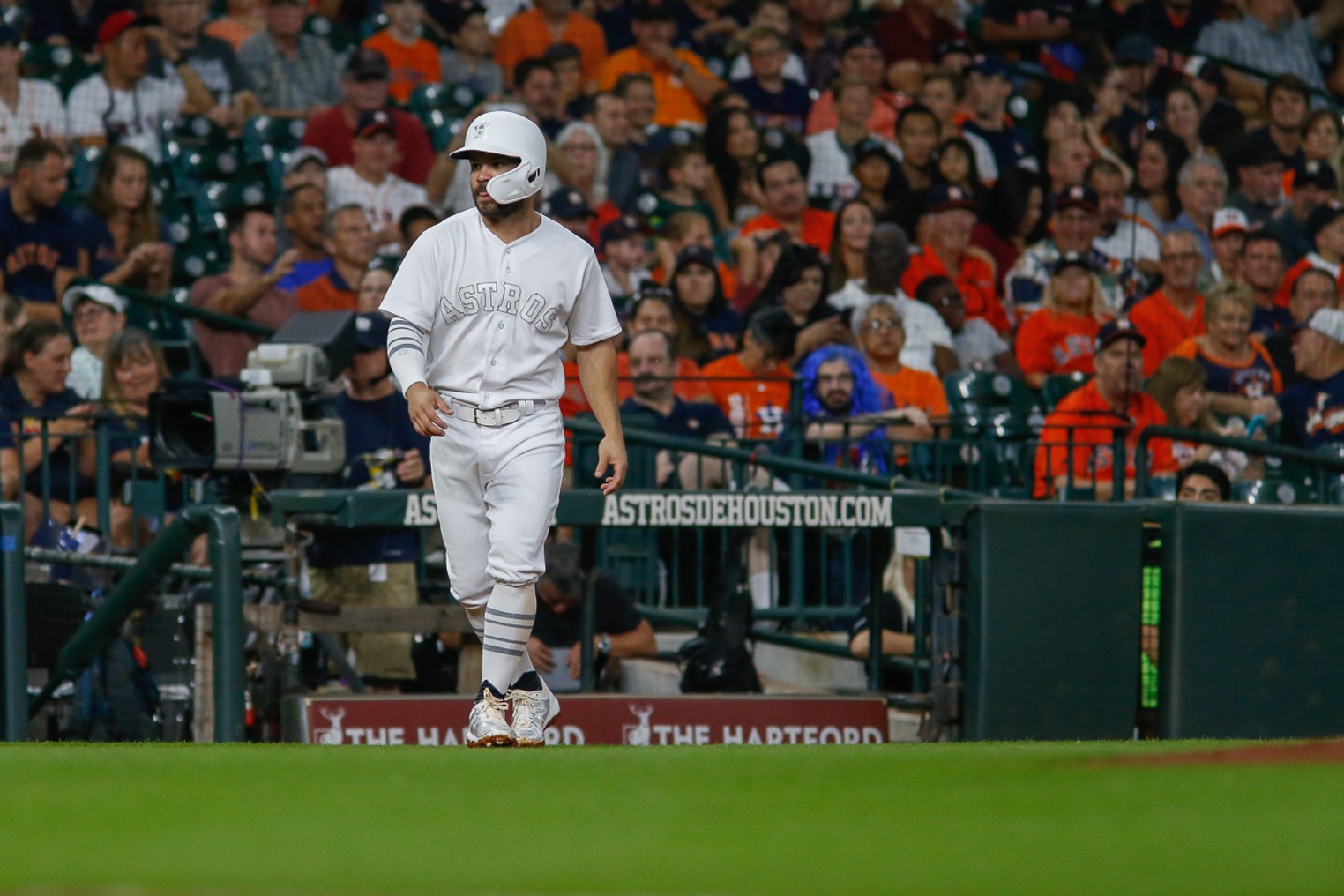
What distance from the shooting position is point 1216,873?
3.28 meters

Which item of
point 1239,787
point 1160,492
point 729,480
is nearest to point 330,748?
point 1239,787

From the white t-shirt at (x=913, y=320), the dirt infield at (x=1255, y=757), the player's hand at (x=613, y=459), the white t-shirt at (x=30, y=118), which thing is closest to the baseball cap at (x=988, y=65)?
the white t-shirt at (x=913, y=320)

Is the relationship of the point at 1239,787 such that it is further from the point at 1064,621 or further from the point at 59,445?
the point at 59,445

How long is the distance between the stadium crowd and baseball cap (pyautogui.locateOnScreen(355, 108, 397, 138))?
2cm

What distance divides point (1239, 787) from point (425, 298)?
2.89 meters

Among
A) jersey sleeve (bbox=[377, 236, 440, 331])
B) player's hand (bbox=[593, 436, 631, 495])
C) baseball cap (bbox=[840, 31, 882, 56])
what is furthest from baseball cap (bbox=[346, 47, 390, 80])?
player's hand (bbox=[593, 436, 631, 495])

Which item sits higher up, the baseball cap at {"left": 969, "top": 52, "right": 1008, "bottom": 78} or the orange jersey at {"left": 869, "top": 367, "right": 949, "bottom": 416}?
the baseball cap at {"left": 969, "top": 52, "right": 1008, "bottom": 78}

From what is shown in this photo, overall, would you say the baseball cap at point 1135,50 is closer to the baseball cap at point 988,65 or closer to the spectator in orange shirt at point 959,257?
the baseball cap at point 988,65

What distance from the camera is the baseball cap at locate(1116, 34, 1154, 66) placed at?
12508 mm

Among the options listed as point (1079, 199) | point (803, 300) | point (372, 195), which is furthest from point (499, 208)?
point (1079, 199)

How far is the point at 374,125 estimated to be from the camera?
11484 mm

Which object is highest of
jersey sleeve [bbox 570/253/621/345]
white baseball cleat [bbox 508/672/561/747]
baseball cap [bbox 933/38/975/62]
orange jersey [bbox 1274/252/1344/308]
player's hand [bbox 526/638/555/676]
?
baseball cap [bbox 933/38/975/62]

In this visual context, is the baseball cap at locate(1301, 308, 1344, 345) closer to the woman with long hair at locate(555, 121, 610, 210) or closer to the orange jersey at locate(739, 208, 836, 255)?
the orange jersey at locate(739, 208, 836, 255)

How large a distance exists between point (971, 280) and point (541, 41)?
3.16 meters
